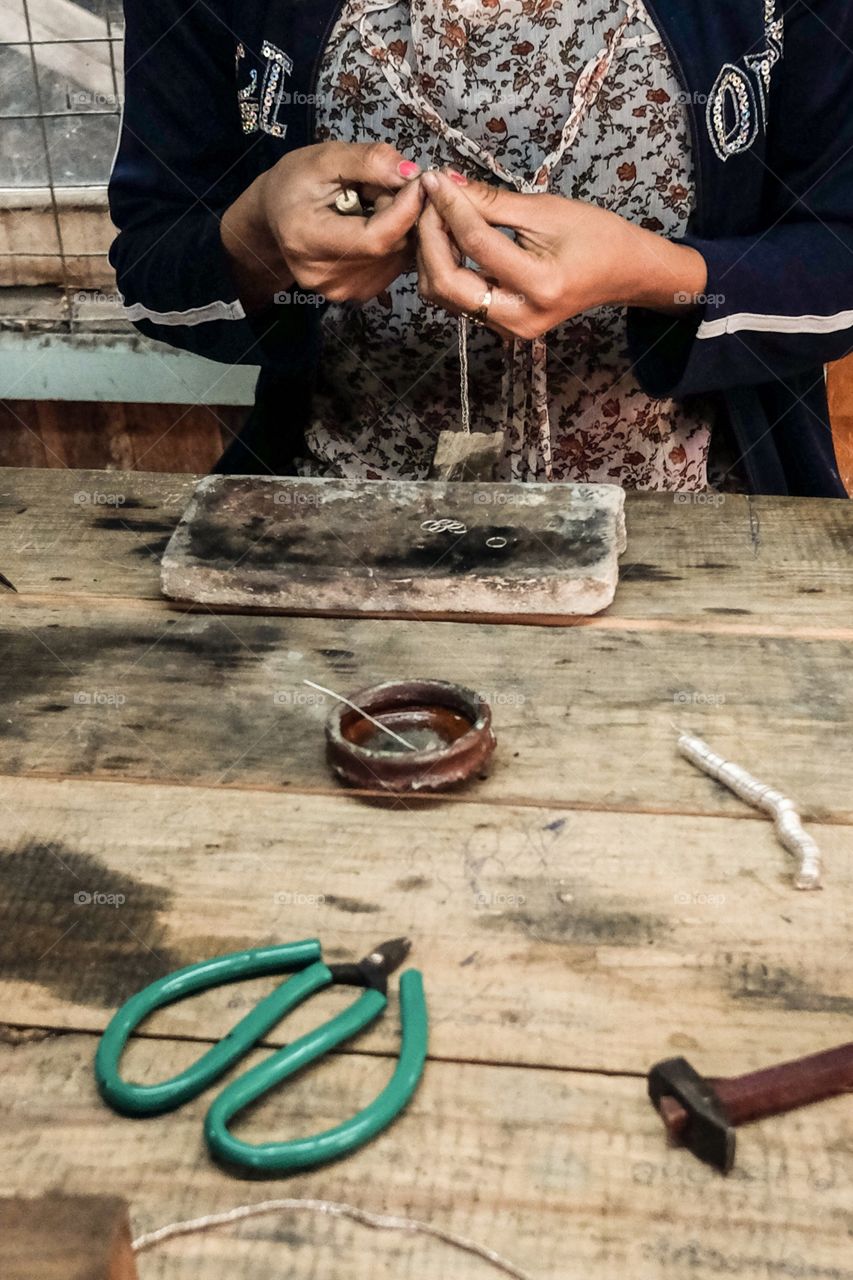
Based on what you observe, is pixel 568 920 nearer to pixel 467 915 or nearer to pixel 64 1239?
pixel 467 915

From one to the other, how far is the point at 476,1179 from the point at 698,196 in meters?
1.21

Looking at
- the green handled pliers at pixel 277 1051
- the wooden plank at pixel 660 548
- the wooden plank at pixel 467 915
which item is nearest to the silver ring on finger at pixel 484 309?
the wooden plank at pixel 660 548

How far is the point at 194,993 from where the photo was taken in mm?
674

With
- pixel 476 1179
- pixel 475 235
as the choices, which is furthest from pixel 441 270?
pixel 476 1179

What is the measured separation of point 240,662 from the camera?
1.01m

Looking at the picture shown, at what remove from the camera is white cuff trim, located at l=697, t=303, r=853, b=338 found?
140 cm

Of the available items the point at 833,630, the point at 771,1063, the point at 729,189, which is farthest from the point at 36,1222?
the point at 729,189

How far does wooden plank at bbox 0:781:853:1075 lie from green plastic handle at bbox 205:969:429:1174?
1cm

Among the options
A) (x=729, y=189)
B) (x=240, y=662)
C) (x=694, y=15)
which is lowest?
(x=240, y=662)

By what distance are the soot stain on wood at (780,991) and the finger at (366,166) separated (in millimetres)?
858

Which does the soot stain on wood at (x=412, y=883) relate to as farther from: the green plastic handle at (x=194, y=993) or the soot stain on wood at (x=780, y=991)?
the soot stain on wood at (x=780, y=991)

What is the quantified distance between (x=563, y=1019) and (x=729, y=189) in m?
1.13

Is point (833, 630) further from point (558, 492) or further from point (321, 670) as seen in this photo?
point (321, 670)

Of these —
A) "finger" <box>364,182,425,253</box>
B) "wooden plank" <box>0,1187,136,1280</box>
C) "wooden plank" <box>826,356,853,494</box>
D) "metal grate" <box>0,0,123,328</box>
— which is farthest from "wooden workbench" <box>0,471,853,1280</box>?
"metal grate" <box>0,0,123,328</box>
